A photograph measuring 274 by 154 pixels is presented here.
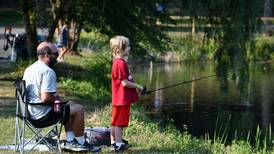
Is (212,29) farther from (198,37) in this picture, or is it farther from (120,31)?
(120,31)

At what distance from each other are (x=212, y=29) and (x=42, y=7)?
6.45 metres

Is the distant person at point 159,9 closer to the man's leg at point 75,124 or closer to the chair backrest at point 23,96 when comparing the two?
the man's leg at point 75,124

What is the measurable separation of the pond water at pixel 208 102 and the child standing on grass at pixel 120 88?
3.71 metres

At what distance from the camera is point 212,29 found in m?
11.5

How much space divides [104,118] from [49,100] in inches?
144

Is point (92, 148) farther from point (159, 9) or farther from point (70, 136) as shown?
point (159, 9)

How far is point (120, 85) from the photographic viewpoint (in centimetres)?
798

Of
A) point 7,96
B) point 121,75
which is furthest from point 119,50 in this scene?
point 7,96

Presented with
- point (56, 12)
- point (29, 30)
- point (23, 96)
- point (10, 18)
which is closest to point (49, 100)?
point (23, 96)

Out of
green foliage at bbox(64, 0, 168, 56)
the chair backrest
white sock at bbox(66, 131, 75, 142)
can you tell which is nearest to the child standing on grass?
white sock at bbox(66, 131, 75, 142)

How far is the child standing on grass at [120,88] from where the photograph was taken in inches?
312

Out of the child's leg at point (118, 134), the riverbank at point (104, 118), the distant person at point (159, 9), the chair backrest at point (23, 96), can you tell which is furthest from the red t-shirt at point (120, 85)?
the distant person at point (159, 9)

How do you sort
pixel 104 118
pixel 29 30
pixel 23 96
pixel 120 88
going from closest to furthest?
pixel 23 96, pixel 120 88, pixel 104 118, pixel 29 30

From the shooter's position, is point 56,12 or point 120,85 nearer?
point 120,85
